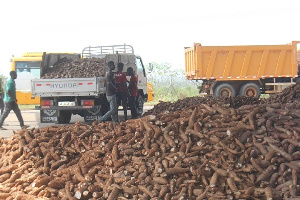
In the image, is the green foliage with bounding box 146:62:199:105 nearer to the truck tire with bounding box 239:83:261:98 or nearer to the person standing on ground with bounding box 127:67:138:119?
the person standing on ground with bounding box 127:67:138:119

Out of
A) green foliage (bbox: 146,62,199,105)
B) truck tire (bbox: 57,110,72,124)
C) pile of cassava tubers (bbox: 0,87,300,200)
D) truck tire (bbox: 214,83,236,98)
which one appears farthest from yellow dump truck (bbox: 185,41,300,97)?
pile of cassava tubers (bbox: 0,87,300,200)

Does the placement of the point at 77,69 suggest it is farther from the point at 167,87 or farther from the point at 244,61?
the point at 167,87

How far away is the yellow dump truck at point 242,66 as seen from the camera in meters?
23.2

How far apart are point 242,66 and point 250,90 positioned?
1384 millimetres

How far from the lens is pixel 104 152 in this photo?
6418 mm

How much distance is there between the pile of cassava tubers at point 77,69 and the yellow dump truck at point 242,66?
8.44 m

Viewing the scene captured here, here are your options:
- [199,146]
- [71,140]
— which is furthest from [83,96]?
[199,146]

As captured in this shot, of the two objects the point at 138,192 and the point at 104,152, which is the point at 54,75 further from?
the point at 138,192

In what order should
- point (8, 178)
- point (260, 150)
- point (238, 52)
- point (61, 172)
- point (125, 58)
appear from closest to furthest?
1. point (260, 150)
2. point (61, 172)
3. point (8, 178)
4. point (125, 58)
5. point (238, 52)

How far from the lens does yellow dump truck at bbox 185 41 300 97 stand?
23156mm

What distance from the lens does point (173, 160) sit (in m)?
5.77

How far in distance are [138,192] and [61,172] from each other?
55.0 inches

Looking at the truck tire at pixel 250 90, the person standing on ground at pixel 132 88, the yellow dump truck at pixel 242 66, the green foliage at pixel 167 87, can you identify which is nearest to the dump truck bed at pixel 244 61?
the yellow dump truck at pixel 242 66

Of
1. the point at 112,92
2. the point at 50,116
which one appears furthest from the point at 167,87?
the point at 112,92
